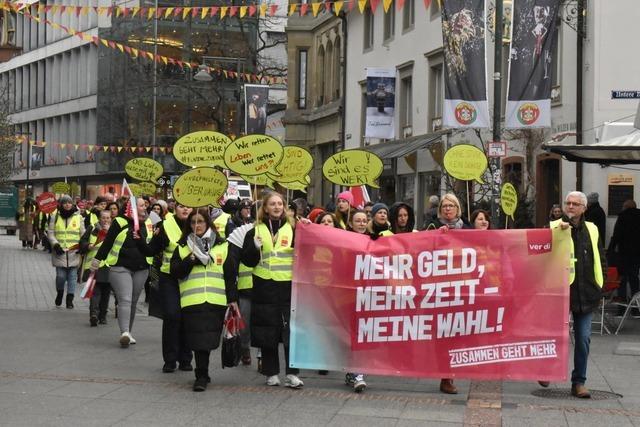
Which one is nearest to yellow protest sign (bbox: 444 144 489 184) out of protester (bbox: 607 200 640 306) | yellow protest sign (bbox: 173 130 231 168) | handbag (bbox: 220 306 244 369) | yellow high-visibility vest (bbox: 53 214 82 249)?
yellow protest sign (bbox: 173 130 231 168)

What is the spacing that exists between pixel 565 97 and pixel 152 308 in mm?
14398

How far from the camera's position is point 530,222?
22.8 m

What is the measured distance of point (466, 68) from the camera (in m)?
22.7

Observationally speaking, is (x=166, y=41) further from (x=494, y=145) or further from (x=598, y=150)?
(x=598, y=150)

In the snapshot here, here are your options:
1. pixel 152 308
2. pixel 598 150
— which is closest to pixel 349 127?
pixel 598 150

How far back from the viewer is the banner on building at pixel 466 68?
2225 centimetres

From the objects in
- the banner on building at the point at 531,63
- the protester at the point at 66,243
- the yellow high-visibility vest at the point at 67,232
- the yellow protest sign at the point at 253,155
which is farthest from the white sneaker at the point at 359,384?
the banner on building at the point at 531,63

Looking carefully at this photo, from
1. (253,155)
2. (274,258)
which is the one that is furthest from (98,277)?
(274,258)

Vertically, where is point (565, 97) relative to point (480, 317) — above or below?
above

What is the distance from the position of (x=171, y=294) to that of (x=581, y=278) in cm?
380

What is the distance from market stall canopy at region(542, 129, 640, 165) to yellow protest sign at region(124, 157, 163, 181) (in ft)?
21.8

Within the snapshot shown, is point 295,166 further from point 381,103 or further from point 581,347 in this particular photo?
point 381,103

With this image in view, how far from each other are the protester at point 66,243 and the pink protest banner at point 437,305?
Answer: 26.4ft

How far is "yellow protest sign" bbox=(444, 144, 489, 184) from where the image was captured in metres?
14.5
